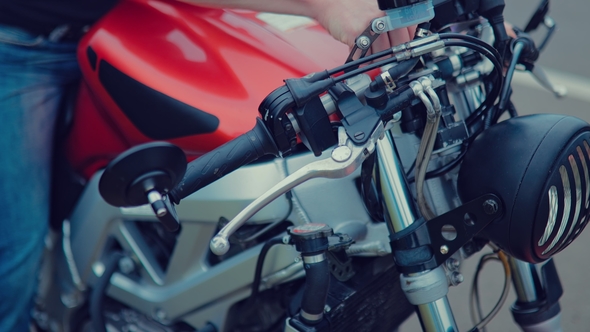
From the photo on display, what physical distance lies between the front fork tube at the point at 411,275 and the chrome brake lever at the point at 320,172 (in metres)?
0.12

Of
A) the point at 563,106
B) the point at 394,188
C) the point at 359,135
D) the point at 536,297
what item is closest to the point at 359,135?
the point at 359,135

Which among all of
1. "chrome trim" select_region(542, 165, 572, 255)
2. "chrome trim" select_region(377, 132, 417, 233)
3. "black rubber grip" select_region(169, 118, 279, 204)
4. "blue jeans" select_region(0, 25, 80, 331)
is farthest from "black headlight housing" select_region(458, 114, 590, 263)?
"blue jeans" select_region(0, 25, 80, 331)

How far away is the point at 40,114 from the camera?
1502 mm

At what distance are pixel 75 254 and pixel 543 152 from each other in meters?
1.15

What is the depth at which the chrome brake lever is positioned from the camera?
35.9 inches

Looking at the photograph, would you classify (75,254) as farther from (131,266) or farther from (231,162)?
(231,162)

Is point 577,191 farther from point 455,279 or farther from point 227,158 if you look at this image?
point 227,158

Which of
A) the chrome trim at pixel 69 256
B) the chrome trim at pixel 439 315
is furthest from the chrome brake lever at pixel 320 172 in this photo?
the chrome trim at pixel 69 256

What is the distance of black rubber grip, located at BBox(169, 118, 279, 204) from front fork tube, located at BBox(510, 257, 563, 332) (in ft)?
Answer: 2.04

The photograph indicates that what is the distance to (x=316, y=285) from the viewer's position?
1052mm

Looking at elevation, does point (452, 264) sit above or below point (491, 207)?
below

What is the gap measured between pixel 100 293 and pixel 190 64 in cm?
58

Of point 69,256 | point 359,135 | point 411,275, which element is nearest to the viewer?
point 359,135

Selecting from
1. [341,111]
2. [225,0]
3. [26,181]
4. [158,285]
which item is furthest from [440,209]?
[26,181]
